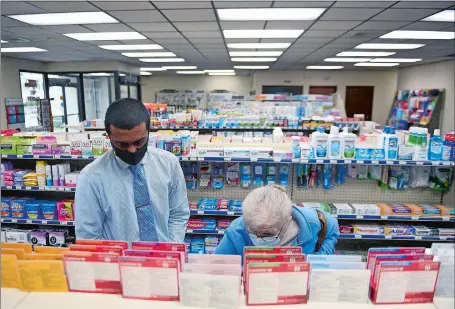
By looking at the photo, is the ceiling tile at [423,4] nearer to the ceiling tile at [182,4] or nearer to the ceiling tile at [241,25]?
the ceiling tile at [241,25]

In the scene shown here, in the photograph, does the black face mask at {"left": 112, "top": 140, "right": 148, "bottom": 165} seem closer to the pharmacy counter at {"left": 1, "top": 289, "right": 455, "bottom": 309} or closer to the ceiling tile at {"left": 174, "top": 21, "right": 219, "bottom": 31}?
the pharmacy counter at {"left": 1, "top": 289, "right": 455, "bottom": 309}

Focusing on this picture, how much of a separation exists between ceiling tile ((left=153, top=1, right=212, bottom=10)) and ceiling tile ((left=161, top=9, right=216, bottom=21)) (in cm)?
21

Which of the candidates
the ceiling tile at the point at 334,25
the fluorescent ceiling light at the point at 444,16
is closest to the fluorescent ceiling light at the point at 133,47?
the ceiling tile at the point at 334,25

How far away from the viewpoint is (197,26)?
5.63 meters

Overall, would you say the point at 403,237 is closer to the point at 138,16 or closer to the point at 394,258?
the point at 394,258

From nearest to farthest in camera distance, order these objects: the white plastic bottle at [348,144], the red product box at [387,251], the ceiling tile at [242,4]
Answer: the red product box at [387,251]
the white plastic bottle at [348,144]
the ceiling tile at [242,4]

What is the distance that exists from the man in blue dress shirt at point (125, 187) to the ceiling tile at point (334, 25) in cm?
444

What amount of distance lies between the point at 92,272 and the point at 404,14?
5208 millimetres

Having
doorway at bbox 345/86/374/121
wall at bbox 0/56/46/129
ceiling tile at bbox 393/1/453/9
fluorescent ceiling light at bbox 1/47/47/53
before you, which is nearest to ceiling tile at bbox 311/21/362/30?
ceiling tile at bbox 393/1/453/9

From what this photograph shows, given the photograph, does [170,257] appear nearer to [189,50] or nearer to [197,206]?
[197,206]

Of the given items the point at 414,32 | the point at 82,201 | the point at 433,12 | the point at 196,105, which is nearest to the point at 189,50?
the point at 196,105

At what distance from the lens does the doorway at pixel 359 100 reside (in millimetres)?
15242

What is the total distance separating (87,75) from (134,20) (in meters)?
8.01

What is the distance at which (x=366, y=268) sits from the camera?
4.15ft
